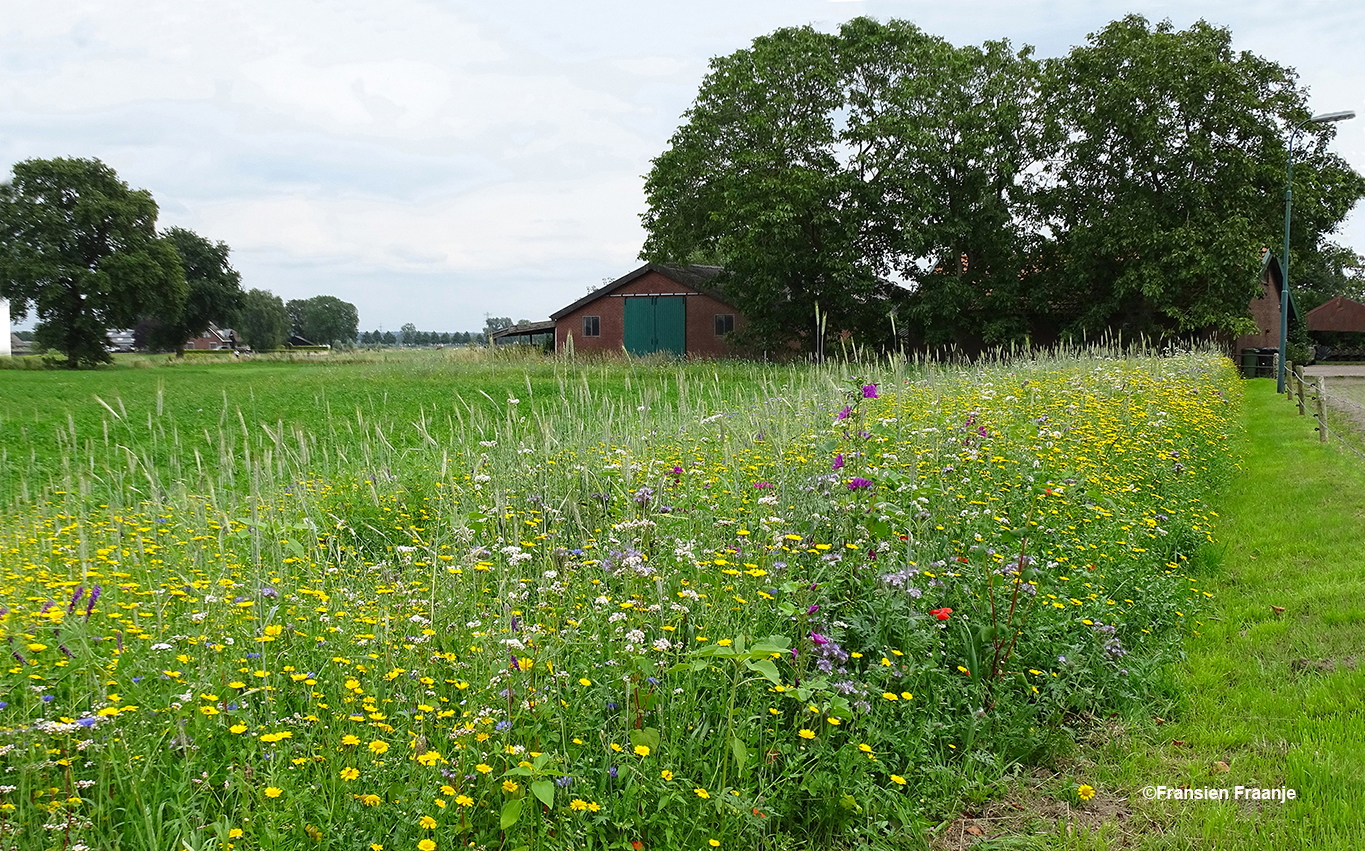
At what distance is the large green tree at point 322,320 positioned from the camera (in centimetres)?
13275

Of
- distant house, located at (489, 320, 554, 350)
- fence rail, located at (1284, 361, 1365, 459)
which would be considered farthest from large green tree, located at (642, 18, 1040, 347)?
distant house, located at (489, 320, 554, 350)

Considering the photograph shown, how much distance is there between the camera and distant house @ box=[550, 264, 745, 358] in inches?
1506

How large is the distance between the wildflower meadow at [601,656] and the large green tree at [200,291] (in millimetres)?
69288

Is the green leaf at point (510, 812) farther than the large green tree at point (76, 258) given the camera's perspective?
Result: No

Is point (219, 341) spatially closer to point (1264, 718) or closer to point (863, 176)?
point (863, 176)

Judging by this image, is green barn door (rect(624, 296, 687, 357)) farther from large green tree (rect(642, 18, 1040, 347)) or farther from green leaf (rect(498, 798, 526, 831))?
green leaf (rect(498, 798, 526, 831))

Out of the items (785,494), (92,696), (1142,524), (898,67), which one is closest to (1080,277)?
(898,67)

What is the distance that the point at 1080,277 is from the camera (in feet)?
106

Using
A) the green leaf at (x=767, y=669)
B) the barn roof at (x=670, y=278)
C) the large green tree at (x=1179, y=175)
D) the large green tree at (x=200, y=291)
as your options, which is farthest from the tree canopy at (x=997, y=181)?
the large green tree at (x=200, y=291)

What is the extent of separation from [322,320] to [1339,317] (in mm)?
126509

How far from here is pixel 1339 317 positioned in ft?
195

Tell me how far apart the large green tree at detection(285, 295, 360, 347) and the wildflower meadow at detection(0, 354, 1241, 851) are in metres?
135

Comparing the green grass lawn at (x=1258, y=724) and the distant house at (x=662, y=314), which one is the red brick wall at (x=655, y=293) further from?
the green grass lawn at (x=1258, y=724)

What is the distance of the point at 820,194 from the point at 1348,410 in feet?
57.3
